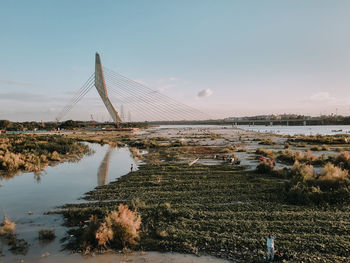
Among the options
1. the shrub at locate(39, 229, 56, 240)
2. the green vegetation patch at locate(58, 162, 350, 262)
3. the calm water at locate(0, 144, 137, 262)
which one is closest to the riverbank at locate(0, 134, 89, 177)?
the calm water at locate(0, 144, 137, 262)

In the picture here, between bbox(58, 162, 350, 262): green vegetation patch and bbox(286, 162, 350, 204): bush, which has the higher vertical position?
bbox(286, 162, 350, 204): bush

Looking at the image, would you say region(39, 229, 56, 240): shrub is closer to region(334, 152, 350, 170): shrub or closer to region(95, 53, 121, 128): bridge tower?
region(334, 152, 350, 170): shrub

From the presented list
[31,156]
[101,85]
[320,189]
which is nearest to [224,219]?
[320,189]

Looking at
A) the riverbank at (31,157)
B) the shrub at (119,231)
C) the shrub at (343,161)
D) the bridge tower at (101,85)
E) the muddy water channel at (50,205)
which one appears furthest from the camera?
the bridge tower at (101,85)

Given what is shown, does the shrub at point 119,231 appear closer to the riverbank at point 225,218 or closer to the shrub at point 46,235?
the riverbank at point 225,218

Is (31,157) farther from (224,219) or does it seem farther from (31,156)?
(224,219)

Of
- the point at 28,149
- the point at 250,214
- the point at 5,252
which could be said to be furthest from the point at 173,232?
the point at 28,149

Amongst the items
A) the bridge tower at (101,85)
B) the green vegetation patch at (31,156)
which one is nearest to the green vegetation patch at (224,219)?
the green vegetation patch at (31,156)

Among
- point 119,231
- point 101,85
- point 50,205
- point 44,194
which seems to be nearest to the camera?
point 119,231

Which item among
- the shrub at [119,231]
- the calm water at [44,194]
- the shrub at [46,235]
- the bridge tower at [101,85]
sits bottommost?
the calm water at [44,194]
